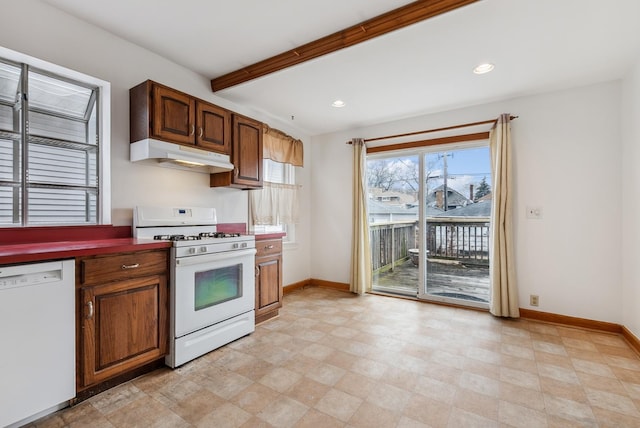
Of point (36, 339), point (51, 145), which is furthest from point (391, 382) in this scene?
point (51, 145)

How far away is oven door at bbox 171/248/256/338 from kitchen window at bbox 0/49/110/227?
803mm

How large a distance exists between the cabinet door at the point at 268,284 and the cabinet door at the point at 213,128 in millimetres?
1231

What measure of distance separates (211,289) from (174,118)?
1.49m

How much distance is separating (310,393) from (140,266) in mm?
1441

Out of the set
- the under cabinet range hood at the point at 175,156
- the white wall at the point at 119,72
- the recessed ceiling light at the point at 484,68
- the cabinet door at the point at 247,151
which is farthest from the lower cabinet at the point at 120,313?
the recessed ceiling light at the point at 484,68

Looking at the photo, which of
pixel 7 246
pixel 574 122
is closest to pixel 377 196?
pixel 574 122

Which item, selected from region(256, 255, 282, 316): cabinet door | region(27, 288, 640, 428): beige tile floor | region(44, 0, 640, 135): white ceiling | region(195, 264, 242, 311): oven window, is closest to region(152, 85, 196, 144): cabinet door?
region(44, 0, 640, 135): white ceiling

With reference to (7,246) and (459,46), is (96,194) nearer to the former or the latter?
(7,246)

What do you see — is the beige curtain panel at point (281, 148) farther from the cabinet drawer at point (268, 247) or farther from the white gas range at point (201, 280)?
the white gas range at point (201, 280)

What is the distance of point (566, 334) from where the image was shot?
9.25 ft

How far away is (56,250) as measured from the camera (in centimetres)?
159

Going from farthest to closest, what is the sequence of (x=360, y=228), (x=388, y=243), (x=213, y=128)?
(x=388, y=243), (x=360, y=228), (x=213, y=128)

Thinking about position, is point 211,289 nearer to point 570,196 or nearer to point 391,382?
point 391,382

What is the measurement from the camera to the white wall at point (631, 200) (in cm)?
250
